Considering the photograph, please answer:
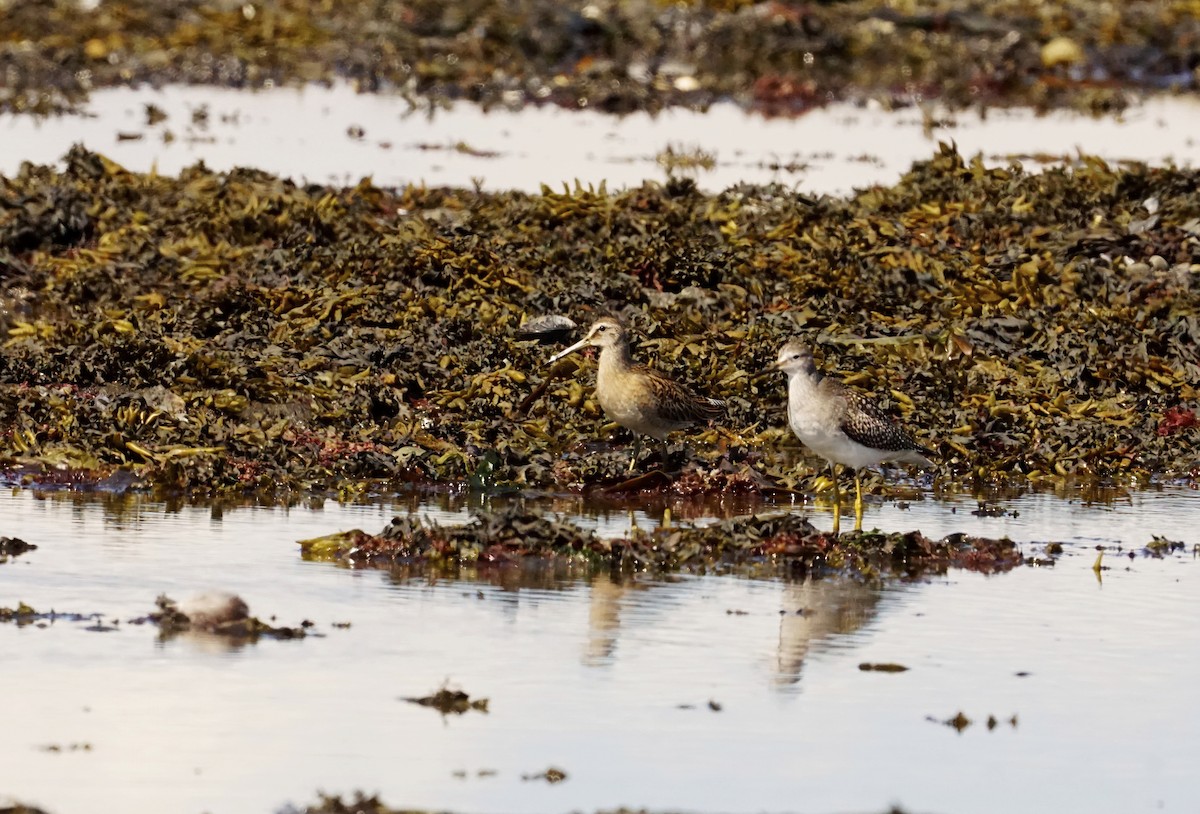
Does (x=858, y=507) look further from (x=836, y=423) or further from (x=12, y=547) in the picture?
(x=12, y=547)

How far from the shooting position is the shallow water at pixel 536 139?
22750 millimetres

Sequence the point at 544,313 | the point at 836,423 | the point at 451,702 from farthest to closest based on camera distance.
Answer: the point at 544,313
the point at 836,423
the point at 451,702

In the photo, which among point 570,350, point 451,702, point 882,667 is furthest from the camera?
point 570,350

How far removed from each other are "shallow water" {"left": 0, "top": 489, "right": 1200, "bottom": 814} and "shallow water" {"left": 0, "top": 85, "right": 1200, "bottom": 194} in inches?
442

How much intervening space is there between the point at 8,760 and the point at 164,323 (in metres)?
8.17

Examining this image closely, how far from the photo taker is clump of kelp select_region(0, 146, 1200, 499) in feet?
41.7

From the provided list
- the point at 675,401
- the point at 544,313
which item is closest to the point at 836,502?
the point at 675,401

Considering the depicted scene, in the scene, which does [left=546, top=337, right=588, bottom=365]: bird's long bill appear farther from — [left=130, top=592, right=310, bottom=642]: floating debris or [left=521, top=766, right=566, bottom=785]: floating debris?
[left=521, top=766, right=566, bottom=785]: floating debris

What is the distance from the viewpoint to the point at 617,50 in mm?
32938

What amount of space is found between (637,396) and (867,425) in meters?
1.53

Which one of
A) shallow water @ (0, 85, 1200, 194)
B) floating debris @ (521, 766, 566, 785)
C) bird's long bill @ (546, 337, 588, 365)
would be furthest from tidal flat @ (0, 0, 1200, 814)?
bird's long bill @ (546, 337, 588, 365)

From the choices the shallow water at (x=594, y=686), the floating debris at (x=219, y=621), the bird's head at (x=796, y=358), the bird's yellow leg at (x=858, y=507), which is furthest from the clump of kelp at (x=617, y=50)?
the floating debris at (x=219, y=621)

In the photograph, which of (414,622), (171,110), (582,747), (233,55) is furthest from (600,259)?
(233,55)

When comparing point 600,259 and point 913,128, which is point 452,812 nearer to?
point 600,259
